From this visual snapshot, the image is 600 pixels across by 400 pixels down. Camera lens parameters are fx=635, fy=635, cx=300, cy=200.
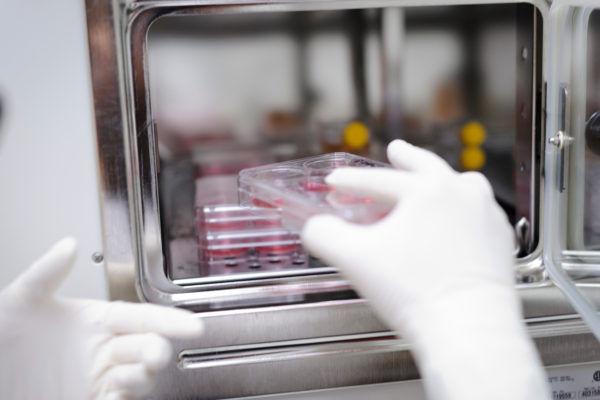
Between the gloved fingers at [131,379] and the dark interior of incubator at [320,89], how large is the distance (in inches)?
27.3

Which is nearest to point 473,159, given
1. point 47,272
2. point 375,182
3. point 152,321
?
point 375,182

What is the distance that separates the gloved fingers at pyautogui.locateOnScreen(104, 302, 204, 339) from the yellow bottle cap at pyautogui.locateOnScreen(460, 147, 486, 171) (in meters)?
1.09

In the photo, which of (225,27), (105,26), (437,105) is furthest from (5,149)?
(437,105)

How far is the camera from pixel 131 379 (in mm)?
995

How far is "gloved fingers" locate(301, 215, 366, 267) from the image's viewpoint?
873mm

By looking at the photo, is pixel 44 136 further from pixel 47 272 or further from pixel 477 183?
pixel 477 183

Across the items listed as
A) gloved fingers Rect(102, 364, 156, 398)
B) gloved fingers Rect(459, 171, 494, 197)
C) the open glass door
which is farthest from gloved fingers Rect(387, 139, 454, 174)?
gloved fingers Rect(102, 364, 156, 398)

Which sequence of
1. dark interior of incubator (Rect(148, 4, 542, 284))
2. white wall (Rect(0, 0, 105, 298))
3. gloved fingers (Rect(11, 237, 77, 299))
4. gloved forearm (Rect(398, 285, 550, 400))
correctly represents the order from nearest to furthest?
1. gloved forearm (Rect(398, 285, 550, 400))
2. gloved fingers (Rect(11, 237, 77, 299))
3. white wall (Rect(0, 0, 105, 298))
4. dark interior of incubator (Rect(148, 4, 542, 284))

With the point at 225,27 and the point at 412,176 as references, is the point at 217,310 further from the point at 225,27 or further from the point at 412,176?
the point at 225,27

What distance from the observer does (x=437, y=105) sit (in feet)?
6.31

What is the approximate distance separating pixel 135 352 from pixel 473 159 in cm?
118

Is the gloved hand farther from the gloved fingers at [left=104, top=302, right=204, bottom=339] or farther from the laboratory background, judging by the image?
the laboratory background

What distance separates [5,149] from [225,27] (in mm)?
847

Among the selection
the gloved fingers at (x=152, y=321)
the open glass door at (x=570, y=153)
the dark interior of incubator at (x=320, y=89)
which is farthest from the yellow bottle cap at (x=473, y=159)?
the gloved fingers at (x=152, y=321)
